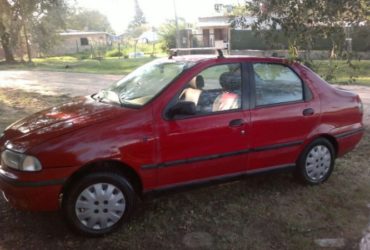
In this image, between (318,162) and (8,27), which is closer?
(318,162)

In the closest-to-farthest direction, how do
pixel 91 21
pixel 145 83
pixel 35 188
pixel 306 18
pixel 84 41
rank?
1. pixel 35 188
2. pixel 145 83
3. pixel 306 18
4. pixel 84 41
5. pixel 91 21

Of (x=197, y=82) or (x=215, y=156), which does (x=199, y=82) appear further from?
(x=215, y=156)

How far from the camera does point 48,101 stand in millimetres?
12484

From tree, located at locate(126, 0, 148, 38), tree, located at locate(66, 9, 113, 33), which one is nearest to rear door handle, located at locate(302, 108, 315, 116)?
tree, located at locate(66, 9, 113, 33)

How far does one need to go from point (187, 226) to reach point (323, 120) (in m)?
2.08

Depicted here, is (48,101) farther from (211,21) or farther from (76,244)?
(211,21)

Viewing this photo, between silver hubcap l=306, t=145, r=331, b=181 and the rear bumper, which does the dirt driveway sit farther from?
the rear bumper

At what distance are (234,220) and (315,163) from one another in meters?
1.44

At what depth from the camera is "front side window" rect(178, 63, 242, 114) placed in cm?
460

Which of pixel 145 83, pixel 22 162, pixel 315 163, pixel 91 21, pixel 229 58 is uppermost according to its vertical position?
pixel 91 21

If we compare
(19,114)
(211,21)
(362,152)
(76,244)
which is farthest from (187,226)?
(211,21)

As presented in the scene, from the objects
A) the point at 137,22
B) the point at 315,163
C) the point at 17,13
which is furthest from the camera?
the point at 137,22

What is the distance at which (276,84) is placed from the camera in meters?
5.12

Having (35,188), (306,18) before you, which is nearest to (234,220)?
(35,188)
